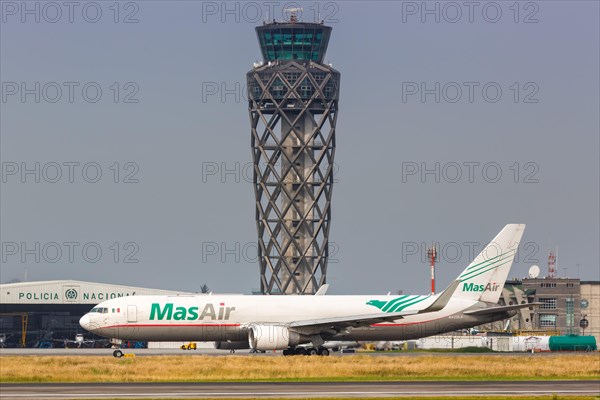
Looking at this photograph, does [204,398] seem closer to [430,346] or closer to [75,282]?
[430,346]

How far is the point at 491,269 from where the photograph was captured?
96062 mm

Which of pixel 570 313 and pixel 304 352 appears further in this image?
pixel 570 313

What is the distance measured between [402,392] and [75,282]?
110 metres

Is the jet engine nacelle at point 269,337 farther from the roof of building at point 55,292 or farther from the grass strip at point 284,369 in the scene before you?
the roof of building at point 55,292

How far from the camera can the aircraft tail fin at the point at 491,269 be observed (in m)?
94.9

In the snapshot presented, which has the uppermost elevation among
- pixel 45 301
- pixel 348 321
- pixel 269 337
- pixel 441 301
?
pixel 45 301

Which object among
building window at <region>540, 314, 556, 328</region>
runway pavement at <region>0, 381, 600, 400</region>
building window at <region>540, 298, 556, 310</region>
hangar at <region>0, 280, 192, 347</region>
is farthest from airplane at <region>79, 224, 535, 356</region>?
building window at <region>540, 314, 556, 328</region>

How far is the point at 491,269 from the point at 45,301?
80.3m

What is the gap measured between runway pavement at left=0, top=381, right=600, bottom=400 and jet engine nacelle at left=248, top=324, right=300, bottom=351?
26.4 meters

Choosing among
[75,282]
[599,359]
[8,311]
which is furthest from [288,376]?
[8,311]

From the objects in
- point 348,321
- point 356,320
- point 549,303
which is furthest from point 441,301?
point 549,303

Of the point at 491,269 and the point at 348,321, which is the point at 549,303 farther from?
the point at 348,321

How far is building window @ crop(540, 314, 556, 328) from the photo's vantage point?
7559 inches

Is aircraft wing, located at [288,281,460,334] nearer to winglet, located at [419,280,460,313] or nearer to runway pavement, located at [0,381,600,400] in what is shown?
winglet, located at [419,280,460,313]
